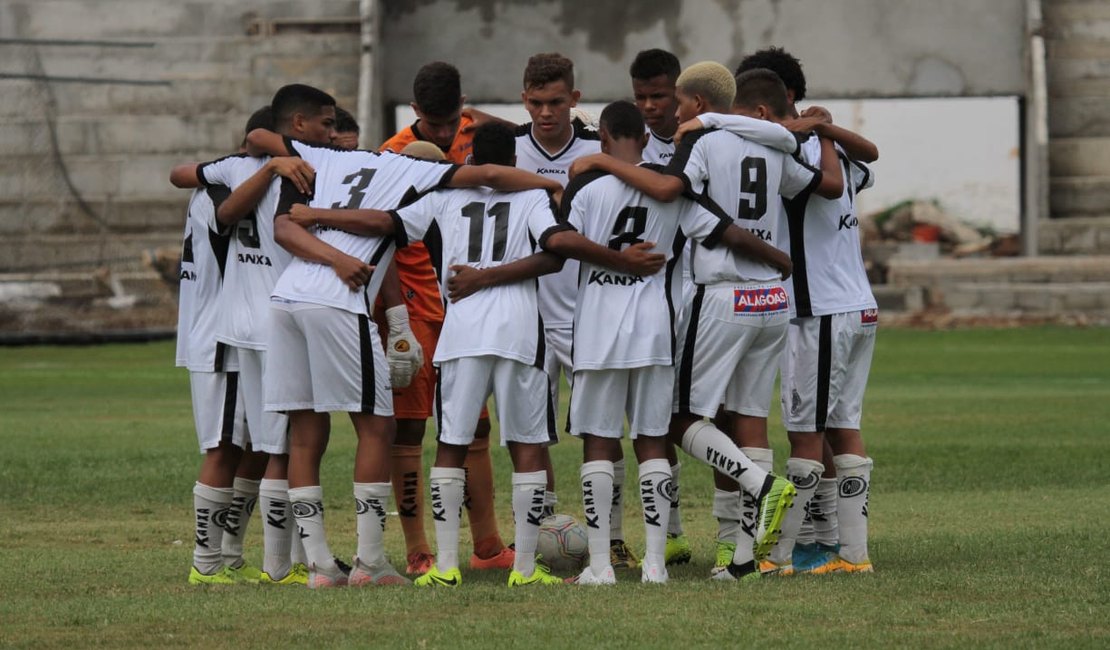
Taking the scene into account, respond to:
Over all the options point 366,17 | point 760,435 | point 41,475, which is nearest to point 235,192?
point 760,435

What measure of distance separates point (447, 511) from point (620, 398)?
901 millimetres

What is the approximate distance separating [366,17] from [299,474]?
26.2 m

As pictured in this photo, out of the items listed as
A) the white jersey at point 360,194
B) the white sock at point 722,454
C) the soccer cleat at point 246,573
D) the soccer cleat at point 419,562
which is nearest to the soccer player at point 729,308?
the white sock at point 722,454

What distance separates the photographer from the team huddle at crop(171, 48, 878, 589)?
770 cm

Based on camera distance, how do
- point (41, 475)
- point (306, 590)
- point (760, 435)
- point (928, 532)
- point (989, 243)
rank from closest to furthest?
point (306, 590)
point (760, 435)
point (928, 532)
point (41, 475)
point (989, 243)

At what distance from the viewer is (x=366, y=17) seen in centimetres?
3312

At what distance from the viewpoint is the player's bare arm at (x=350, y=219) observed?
7.79m

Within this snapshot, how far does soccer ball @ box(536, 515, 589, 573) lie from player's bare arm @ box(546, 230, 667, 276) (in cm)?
169

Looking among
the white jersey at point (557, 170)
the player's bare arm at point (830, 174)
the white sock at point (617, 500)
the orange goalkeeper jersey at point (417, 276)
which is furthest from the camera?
the orange goalkeeper jersey at point (417, 276)

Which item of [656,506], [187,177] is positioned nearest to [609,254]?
[656,506]

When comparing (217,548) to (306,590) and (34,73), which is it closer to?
(306,590)

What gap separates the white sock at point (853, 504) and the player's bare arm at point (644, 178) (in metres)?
1.61

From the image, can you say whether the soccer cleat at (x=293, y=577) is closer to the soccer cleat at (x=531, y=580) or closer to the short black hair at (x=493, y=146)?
the soccer cleat at (x=531, y=580)

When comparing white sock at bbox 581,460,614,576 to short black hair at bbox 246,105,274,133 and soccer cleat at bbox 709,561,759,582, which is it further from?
short black hair at bbox 246,105,274,133
